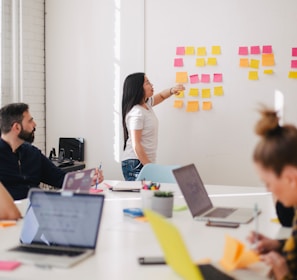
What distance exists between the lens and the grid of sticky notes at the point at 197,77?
428cm

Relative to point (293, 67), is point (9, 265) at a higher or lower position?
lower

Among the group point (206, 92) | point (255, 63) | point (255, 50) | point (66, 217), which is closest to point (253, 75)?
point (255, 63)

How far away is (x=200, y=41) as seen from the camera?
4.32 metres

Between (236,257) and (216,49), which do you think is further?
(216,49)

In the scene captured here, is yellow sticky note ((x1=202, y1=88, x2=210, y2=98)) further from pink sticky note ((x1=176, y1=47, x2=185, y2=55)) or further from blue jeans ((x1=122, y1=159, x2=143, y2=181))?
blue jeans ((x1=122, y1=159, x2=143, y2=181))

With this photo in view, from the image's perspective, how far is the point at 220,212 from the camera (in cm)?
228

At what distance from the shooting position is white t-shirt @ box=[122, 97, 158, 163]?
3.87m

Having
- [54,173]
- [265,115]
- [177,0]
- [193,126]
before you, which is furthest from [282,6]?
[265,115]

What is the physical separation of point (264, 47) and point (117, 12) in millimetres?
1416

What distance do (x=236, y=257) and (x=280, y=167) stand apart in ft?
1.07

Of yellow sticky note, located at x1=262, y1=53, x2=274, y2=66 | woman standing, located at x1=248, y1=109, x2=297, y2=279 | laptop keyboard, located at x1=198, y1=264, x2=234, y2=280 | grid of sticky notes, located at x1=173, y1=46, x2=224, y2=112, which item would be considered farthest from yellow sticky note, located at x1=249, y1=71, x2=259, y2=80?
laptop keyboard, located at x1=198, y1=264, x2=234, y2=280

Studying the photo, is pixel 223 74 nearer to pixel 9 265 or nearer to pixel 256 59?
pixel 256 59

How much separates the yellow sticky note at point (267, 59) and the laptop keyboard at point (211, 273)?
2.96 meters

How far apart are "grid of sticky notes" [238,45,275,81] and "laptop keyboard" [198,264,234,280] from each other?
2943 mm
